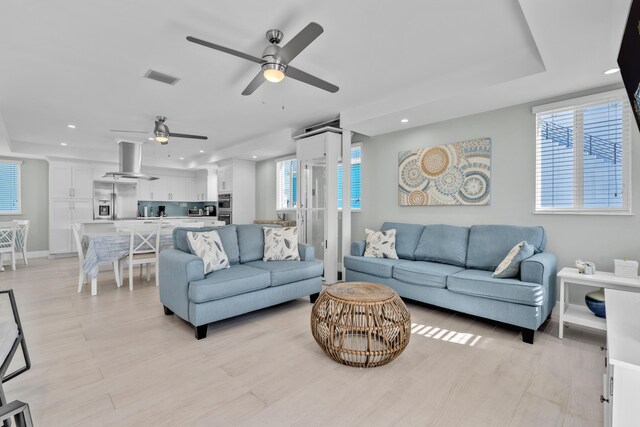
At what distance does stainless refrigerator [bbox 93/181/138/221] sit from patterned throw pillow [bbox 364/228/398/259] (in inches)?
265

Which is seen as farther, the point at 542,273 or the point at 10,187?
the point at 10,187

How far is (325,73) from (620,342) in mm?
2978

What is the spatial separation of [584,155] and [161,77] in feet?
14.5

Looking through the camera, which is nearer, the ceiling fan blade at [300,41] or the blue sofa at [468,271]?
the ceiling fan blade at [300,41]

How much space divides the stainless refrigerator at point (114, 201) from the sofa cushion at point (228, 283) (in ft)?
19.9

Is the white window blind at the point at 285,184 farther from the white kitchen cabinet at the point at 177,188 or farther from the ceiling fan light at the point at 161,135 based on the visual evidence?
the white kitchen cabinet at the point at 177,188

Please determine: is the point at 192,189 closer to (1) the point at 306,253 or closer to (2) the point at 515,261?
(1) the point at 306,253

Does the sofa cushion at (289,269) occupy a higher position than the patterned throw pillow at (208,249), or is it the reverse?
the patterned throw pillow at (208,249)

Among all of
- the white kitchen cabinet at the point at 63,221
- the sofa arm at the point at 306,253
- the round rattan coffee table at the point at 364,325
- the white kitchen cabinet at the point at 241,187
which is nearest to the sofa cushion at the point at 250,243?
the sofa arm at the point at 306,253

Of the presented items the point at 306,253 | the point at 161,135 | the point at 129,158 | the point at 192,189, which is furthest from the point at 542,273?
the point at 192,189

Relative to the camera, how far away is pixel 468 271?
3240 mm

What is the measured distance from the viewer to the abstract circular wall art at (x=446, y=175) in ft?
12.3

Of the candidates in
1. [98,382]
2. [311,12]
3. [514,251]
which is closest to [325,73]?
[311,12]

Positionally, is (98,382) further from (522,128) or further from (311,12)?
(522,128)
